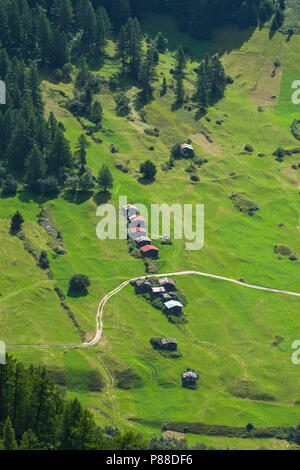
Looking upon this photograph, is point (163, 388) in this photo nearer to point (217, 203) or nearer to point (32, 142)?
point (217, 203)

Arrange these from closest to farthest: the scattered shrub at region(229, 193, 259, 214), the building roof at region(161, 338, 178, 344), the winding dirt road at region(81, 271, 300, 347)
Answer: the winding dirt road at region(81, 271, 300, 347) < the building roof at region(161, 338, 178, 344) < the scattered shrub at region(229, 193, 259, 214)

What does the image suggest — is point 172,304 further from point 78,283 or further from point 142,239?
point 142,239

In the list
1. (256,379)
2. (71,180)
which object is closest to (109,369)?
(256,379)

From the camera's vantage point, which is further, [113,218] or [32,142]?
[32,142]

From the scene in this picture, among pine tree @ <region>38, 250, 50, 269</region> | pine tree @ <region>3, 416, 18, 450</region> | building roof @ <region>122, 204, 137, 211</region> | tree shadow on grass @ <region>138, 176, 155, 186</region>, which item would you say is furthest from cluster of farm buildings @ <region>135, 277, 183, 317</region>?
pine tree @ <region>3, 416, 18, 450</region>

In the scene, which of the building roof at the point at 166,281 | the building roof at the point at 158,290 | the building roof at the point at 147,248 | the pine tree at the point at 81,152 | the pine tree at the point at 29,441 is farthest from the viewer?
the pine tree at the point at 81,152

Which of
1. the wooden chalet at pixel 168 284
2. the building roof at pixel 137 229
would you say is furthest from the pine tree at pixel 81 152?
the wooden chalet at pixel 168 284

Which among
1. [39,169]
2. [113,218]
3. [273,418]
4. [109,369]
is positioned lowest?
[273,418]

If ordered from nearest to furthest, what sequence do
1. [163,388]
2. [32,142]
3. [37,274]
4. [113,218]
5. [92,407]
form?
[92,407]
[163,388]
[37,274]
[113,218]
[32,142]

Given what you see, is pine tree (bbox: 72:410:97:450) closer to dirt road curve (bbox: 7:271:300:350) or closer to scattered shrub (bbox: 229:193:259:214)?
dirt road curve (bbox: 7:271:300:350)

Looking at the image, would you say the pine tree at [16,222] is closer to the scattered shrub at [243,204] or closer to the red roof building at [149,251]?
the red roof building at [149,251]

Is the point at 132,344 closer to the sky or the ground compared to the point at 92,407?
closer to the sky
